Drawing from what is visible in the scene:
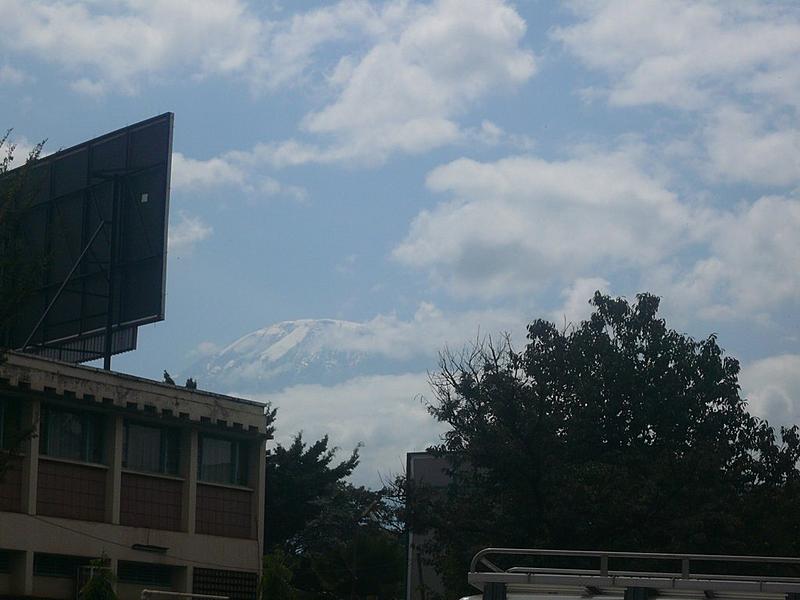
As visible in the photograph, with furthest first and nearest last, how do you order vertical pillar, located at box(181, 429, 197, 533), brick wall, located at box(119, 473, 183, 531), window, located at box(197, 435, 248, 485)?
window, located at box(197, 435, 248, 485)
vertical pillar, located at box(181, 429, 197, 533)
brick wall, located at box(119, 473, 183, 531)

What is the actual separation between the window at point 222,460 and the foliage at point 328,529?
455 inches

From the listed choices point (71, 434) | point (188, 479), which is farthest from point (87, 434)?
point (188, 479)

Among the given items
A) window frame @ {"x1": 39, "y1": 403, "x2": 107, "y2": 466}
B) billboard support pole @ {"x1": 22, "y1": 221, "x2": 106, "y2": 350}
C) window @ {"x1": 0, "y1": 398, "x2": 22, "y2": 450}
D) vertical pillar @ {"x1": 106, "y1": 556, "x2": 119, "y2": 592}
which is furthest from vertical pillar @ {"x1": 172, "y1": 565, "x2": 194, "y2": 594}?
billboard support pole @ {"x1": 22, "y1": 221, "x2": 106, "y2": 350}

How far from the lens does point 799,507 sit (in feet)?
123

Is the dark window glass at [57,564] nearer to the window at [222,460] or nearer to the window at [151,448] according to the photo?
the window at [151,448]

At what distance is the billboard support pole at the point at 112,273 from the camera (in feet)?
114

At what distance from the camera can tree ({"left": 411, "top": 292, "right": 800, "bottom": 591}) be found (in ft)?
110

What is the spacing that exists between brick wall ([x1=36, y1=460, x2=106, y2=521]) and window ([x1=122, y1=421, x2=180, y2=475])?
1131 mm

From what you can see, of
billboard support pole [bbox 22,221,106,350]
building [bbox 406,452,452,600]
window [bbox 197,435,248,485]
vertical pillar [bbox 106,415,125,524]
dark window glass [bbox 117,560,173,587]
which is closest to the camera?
vertical pillar [bbox 106,415,125,524]

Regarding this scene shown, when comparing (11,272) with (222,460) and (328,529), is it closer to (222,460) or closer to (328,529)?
(222,460)

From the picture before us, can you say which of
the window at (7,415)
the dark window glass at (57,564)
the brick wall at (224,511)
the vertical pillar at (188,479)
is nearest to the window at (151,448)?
the vertical pillar at (188,479)

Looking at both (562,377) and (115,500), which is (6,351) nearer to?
(115,500)

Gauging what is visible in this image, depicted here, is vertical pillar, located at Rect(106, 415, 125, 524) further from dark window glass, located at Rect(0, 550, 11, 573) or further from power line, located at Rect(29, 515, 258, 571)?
dark window glass, located at Rect(0, 550, 11, 573)

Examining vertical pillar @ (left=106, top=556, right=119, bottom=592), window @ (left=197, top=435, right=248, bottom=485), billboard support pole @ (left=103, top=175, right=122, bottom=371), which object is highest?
billboard support pole @ (left=103, top=175, right=122, bottom=371)
